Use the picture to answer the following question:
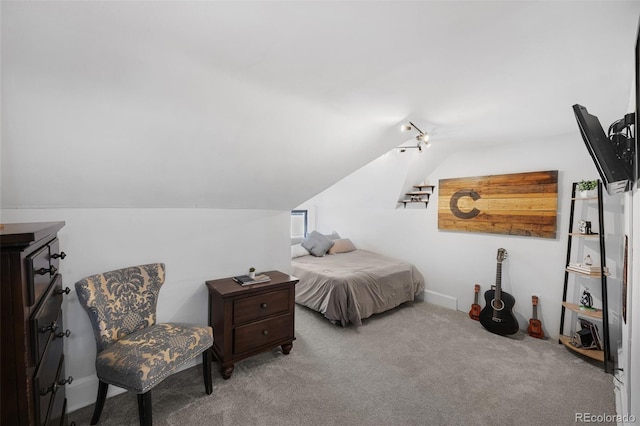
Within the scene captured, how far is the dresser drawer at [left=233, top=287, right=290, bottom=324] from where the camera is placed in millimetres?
2232

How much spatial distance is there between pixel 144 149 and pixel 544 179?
3827mm

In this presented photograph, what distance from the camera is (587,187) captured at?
8.70 ft

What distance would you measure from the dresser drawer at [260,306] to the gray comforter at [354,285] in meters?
0.86

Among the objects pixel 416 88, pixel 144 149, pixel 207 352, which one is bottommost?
pixel 207 352

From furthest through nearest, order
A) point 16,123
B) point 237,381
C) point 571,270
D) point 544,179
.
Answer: point 544,179 → point 571,270 → point 237,381 → point 16,123

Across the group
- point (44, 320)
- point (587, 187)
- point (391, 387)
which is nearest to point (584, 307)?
point (587, 187)

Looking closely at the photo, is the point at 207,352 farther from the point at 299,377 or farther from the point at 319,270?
the point at 319,270

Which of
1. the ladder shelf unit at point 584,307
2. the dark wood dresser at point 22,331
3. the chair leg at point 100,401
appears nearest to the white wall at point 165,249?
the chair leg at point 100,401

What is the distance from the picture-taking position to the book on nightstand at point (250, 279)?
2397 mm

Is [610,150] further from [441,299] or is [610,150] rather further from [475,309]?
[441,299]

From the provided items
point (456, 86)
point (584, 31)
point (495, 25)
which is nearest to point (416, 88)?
point (456, 86)

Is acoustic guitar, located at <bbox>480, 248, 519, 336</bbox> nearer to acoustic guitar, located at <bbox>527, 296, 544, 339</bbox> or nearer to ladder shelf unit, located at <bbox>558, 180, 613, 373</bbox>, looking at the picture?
acoustic guitar, located at <bbox>527, 296, 544, 339</bbox>

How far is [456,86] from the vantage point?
1.65m

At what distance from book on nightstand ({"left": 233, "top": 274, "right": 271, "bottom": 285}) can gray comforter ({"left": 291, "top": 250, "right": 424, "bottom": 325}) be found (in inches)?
39.8
